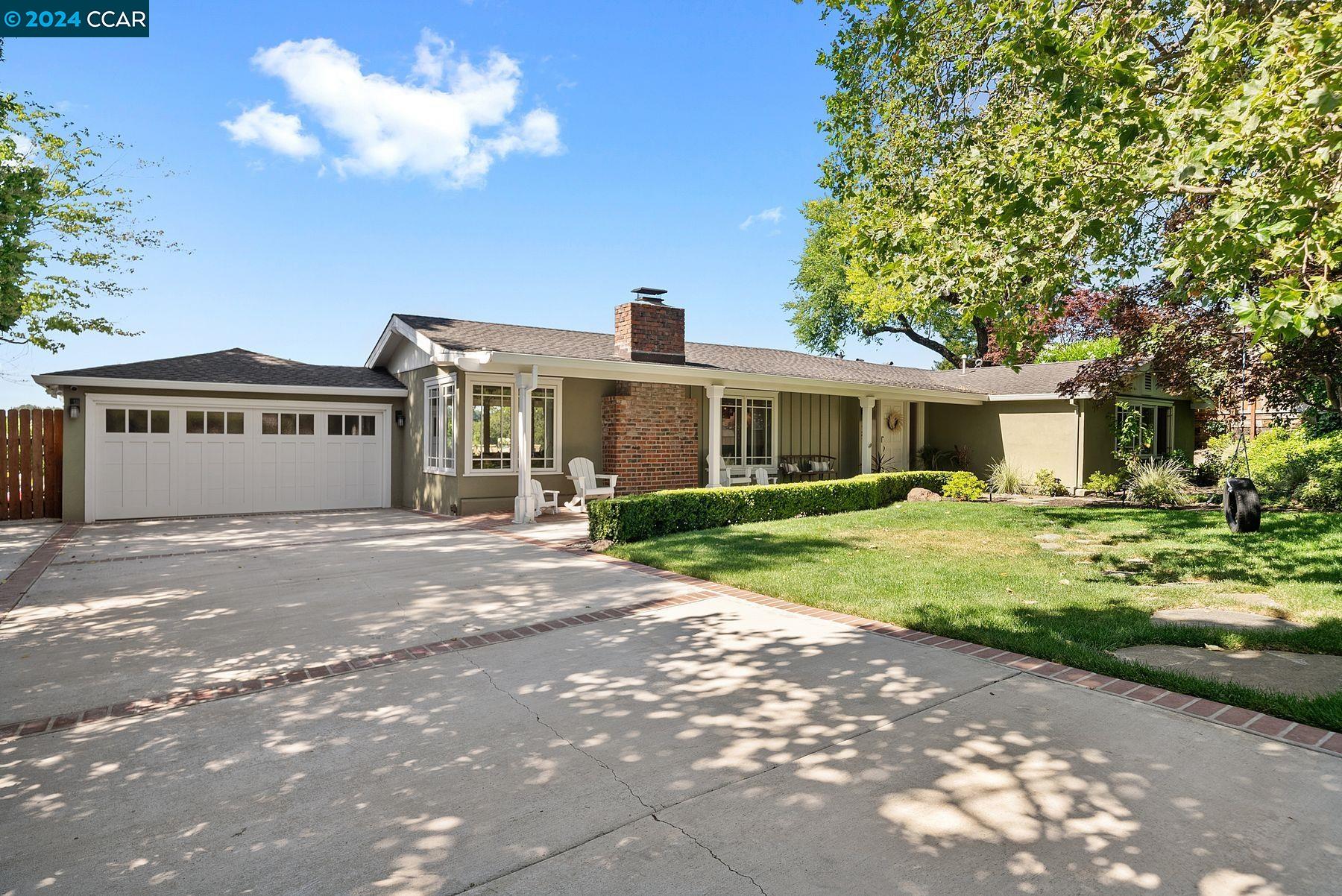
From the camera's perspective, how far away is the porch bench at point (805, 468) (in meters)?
16.7

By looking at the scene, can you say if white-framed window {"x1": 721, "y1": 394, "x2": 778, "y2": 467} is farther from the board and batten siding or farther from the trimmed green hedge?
the trimmed green hedge

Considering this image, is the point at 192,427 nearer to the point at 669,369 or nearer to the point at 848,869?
the point at 669,369

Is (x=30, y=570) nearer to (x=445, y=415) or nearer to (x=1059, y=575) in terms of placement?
(x=445, y=415)

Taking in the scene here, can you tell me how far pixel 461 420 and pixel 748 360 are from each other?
23.9ft

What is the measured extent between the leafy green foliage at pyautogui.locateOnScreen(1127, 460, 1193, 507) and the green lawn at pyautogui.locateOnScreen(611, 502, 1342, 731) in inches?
101

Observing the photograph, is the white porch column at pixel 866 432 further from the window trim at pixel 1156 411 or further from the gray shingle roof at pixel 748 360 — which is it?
the window trim at pixel 1156 411

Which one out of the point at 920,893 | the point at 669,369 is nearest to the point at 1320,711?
the point at 920,893

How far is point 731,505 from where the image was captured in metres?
11.2

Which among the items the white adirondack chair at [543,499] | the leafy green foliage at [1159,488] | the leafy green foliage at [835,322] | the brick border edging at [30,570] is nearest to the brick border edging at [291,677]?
the brick border edging at [30,570]

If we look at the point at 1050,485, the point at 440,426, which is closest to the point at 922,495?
the point at 1050,485

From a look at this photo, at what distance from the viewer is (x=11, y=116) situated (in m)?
16.2

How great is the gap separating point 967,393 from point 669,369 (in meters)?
9.27

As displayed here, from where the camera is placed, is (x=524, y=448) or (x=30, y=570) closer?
(x=30, y=570)

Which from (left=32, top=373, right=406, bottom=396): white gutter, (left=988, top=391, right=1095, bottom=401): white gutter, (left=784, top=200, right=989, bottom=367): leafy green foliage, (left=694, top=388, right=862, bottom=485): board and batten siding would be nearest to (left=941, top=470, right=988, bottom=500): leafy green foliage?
(left=988, top=391, right=1095, bottom=401): white gutter
